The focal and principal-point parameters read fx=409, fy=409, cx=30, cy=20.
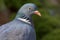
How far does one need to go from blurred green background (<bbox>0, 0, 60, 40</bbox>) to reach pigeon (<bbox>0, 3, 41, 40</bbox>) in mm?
706

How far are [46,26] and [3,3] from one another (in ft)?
2.41

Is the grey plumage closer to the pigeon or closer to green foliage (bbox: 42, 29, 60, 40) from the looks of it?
the pigeon

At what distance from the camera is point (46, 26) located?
17.0 feet

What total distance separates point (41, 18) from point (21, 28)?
1.18 meters

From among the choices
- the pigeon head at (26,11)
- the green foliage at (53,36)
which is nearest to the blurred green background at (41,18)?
the green foliage at (53,36)

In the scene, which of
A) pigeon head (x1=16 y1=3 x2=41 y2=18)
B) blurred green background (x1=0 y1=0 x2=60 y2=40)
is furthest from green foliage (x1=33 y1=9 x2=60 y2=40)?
pigeon head (x1=16 y1=3 x2=41 y2=18)

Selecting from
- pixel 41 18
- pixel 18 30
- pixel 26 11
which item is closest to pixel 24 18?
pixel 26 11

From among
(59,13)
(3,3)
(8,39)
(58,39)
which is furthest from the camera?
(59,13)

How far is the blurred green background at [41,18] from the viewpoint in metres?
4.86

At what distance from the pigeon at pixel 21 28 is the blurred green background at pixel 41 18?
71 cm

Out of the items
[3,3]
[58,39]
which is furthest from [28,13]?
[58,39]

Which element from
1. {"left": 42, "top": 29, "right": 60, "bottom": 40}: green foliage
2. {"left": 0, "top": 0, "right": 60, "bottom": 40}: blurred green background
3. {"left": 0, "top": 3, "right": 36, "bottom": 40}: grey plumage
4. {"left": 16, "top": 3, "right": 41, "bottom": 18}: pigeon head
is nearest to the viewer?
{"left": 0, "top": 3, "right": 36, "bottom": 40}: grey plumage

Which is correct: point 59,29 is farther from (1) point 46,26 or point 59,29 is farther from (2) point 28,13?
(2) point 28,13

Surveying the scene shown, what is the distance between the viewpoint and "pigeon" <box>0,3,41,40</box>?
3837 millimetres
